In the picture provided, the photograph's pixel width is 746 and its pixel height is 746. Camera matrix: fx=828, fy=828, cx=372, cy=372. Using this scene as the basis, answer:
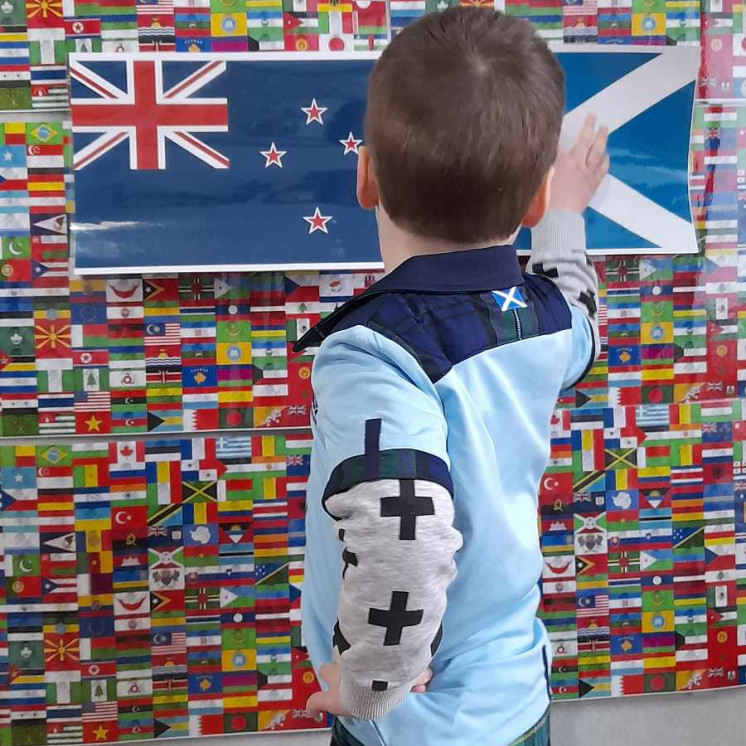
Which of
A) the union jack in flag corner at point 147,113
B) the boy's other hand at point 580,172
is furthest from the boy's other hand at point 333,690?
the union jack in flag corner at point 147,113

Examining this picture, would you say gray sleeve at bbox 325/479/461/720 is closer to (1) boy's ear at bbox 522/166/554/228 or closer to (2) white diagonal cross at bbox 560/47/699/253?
(1) boy's ear at bbox 522/166/554/228

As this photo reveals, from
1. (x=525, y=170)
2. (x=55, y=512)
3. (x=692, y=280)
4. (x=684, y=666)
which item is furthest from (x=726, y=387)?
(x=55, y=512)

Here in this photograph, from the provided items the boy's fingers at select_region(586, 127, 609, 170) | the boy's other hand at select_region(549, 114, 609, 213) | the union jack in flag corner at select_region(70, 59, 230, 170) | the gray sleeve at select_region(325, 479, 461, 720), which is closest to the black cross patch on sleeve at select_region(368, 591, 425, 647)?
the gray sleeve at select_region(325, 479, 461, 720)

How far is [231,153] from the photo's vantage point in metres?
1.22

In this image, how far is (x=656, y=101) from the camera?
129 cm

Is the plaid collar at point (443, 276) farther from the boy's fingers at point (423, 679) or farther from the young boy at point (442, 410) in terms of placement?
the boy's fingers at point (423, 679)

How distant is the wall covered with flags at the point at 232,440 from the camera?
4.08 ft

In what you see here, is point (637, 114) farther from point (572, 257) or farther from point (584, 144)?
point (572, 257)

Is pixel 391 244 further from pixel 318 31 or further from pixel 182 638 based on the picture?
pixel 182 638

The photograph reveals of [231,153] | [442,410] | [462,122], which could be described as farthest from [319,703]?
[231,153]

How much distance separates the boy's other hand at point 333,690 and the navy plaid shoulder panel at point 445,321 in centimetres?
28

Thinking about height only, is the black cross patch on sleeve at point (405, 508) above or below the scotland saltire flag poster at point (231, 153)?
below

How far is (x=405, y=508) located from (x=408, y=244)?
0.25 metres

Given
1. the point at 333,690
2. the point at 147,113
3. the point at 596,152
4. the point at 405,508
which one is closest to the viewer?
the point at 405,508
